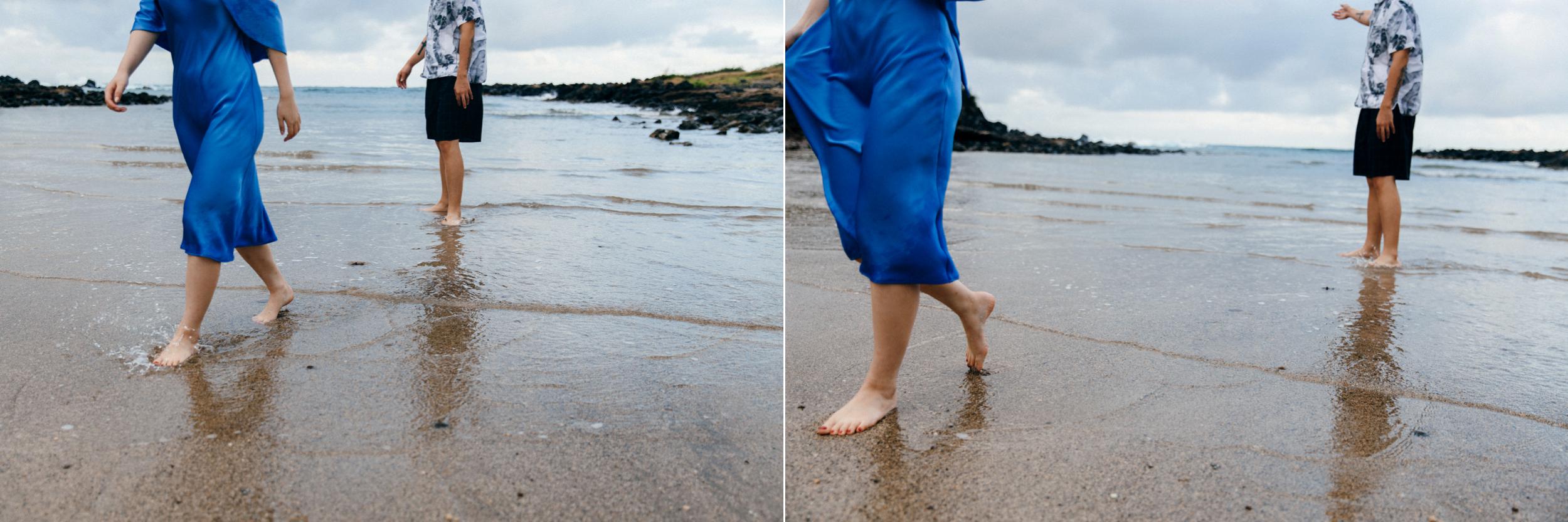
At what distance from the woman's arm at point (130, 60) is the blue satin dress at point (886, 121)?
2.11 m

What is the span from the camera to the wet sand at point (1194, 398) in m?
2.12

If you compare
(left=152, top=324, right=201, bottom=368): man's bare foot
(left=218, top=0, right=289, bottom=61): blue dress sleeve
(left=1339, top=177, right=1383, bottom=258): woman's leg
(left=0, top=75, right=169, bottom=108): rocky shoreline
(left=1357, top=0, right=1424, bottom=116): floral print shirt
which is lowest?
(left=152, top=324, right=201, bottom=368): man's bare foot

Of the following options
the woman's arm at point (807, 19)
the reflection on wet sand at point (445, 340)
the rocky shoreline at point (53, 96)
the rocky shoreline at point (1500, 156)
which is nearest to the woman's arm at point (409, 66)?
the reflection on wet sand at point (445, 340)

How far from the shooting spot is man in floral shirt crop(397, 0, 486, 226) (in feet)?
20.4

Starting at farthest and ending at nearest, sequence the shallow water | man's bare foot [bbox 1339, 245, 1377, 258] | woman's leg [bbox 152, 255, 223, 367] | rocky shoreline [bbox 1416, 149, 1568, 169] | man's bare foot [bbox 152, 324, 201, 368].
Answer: rocky shoreline [bbox 1416, 149, 1568, 169] → man's bare foot [bbox 1339, 245, 1377, 258] → the shallow water → woman's leg [bbox 152, 255, 223, 367] → man's bare foot [bbox 152, 324, 201, 368]

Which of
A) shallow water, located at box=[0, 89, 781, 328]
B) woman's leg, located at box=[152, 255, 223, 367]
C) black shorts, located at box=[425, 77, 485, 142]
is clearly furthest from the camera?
black shorts, located at box=[425, 77, 485, 142]

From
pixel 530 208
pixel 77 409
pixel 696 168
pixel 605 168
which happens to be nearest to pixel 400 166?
pixel 605 168

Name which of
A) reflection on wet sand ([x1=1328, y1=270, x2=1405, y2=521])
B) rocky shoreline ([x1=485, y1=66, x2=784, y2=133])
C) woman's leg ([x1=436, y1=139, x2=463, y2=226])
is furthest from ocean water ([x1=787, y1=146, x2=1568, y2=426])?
rocky shoreline ([x1=485, y1=66, x2=784, y2=133])

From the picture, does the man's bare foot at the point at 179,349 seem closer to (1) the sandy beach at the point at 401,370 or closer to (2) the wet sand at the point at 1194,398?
(1) the sandy beach at the point at 401,370

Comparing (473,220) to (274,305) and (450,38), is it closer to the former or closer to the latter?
A: (450,38)

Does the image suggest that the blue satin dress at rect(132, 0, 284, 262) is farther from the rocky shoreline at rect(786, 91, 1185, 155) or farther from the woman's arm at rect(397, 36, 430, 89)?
the rocky shoreline at rect(786, 91, 1185, 155)

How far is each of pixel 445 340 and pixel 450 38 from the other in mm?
3663

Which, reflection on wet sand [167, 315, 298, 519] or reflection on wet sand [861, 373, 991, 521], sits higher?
reflection on wet sand [167, 315, 298, 519]

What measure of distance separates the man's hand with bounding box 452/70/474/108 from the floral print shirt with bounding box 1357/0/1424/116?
17.9 ft
